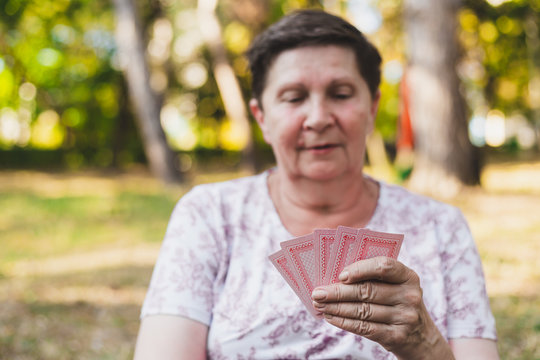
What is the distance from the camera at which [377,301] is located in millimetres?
1413

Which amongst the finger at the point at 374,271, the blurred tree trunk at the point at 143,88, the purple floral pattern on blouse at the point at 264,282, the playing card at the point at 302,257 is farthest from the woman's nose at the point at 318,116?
the blurred tree trunk at the point at 143,88

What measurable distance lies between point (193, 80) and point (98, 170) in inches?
302

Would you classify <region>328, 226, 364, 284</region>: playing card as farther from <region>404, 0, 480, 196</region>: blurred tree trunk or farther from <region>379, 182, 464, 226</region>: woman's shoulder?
<region>404, 0, 480, 196</region>: blurred tree trunk

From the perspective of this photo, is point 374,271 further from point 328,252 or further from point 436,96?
point 436,96

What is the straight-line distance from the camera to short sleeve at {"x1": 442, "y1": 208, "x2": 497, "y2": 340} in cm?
186

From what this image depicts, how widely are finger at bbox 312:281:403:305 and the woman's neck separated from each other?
69cm

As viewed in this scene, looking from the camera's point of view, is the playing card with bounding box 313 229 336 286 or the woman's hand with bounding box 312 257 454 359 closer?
Answer: the woman's hand with bounding box 312 257 454 359

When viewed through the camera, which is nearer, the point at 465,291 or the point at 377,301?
the point at 377,301

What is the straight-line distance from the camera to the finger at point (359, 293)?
1.40m

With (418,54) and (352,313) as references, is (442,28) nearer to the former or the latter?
(418,54)

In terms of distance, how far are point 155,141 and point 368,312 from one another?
12.0m

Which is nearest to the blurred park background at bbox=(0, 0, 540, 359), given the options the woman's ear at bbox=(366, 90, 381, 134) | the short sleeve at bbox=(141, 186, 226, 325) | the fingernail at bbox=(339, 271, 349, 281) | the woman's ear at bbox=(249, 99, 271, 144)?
the woman's ear at bbox=(249, 99, 271, 144)

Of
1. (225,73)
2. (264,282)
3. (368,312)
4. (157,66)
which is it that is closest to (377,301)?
(368,312)

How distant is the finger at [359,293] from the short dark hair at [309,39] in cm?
95
